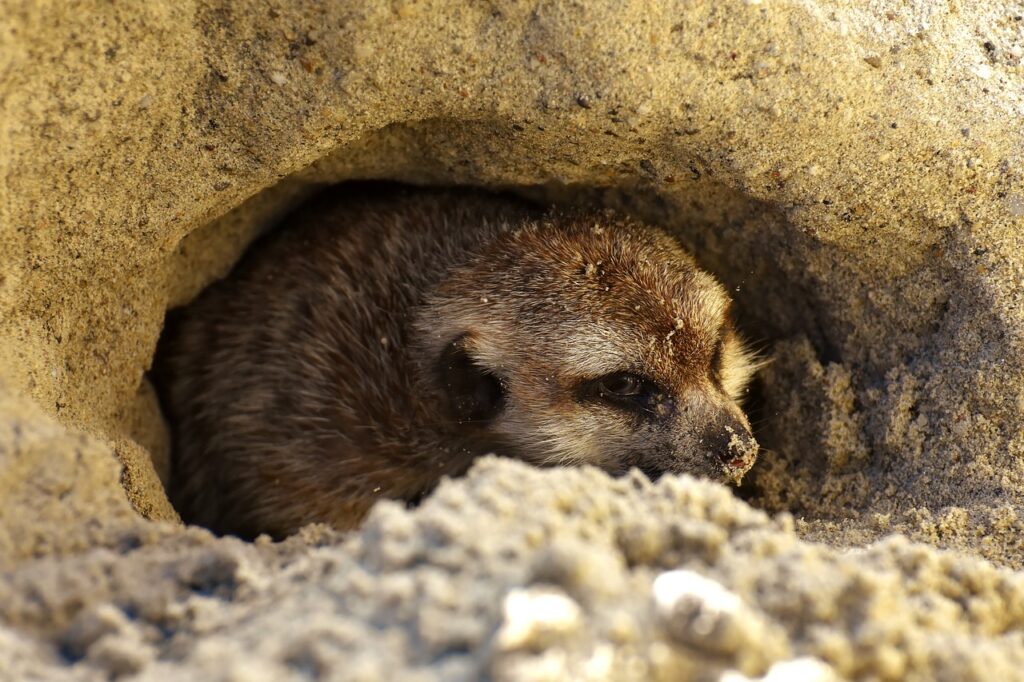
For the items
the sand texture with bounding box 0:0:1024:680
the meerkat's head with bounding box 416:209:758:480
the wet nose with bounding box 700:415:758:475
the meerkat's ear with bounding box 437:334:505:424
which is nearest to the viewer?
the sand texture with bounding box 0:0:1024:680

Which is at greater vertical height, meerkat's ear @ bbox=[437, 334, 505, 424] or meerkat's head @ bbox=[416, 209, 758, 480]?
meerkat's head @ bbox=[416, 209, 758, 480]

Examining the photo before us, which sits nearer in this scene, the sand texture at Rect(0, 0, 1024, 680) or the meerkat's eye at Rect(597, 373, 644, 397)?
the sand texture at Rect(0, 0, 1024, 680)

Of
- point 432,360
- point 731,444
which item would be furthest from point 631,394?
point 432,360

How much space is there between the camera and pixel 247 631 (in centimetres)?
153

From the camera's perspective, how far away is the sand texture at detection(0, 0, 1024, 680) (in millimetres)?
A: 1488

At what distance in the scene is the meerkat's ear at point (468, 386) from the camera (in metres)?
3.18

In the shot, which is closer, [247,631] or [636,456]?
[247,631]

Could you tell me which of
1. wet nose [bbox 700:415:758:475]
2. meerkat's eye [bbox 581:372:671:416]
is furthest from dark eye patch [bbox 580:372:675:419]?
wet nose [bbox 700:415:758:475]

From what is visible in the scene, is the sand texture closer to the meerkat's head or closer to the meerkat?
the meerkat

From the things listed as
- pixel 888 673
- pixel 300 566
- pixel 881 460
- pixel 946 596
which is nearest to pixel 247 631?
pixel 300 566

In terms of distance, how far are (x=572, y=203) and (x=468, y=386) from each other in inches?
41.0

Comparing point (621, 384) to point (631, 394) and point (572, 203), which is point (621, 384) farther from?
point (572, 203)

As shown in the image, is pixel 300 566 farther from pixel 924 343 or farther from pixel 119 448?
pixel 924 343

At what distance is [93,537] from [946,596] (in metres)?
1.81
